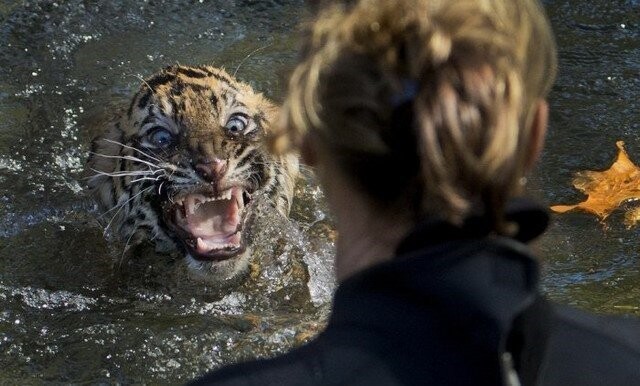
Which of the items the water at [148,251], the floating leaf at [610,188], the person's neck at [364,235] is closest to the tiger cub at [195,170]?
the water at [148,251]

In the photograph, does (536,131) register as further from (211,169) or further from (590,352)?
(211,169)

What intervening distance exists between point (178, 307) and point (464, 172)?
9.56ft

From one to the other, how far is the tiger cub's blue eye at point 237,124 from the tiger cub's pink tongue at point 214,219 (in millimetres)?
306

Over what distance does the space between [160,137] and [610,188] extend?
2.00 metres

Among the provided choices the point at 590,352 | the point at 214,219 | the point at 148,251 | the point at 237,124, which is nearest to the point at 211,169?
the point at 214,219

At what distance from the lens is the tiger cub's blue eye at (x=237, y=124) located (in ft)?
13.9

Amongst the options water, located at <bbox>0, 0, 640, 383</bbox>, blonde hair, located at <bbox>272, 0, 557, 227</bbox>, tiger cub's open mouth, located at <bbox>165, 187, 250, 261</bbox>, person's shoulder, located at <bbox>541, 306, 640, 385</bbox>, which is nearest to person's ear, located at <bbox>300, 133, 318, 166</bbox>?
blonde hair, located at <bbox>272, 0, 557, 227</bbox>

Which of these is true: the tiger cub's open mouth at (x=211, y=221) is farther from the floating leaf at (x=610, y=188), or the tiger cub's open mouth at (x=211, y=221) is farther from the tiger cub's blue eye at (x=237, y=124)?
the floating leaf at (x=610, y=188)

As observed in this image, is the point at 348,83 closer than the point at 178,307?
Yes

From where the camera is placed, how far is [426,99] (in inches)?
54.0

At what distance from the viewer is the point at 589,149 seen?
5.07 m

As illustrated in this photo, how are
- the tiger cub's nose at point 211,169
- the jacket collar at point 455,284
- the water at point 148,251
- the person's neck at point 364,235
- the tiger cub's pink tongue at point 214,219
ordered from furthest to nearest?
1. the tiger cub's pink tongue at point 214,219
2. the tiger cub's nose at point 211,169
3. the water at point 148,251
4. the person's neck at point 364,235
5. the jacket collar at point 455,284

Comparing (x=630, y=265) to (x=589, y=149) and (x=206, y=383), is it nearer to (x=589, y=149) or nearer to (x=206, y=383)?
(x=589, y=149)

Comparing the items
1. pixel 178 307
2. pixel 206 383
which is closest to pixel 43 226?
pixel 178 307
